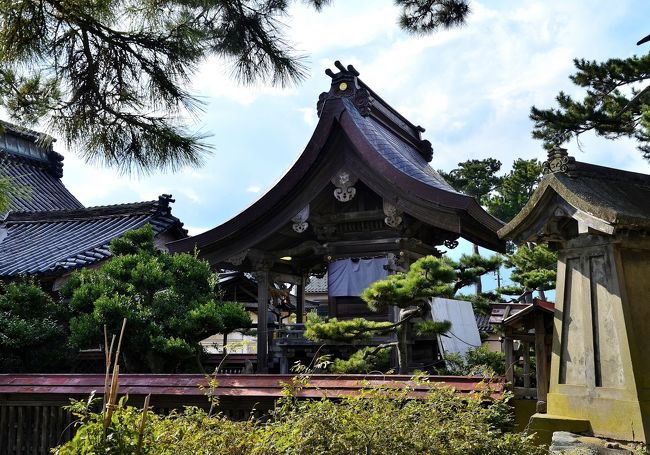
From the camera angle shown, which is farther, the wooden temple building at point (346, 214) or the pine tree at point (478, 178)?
the pine tree at point (478, 178)

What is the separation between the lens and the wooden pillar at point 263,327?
11850 millimetres

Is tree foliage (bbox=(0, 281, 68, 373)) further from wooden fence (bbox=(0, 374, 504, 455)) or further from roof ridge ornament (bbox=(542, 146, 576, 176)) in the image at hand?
roof ridge ornament (bbox=(542, 146, 576, 176))

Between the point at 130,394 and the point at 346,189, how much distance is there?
5.43 meters

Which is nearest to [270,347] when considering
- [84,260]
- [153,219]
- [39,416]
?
[84,260]

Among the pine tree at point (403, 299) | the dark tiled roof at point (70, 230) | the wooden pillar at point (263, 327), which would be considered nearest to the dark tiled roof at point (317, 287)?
the dark tiled roof at point (70, 230)

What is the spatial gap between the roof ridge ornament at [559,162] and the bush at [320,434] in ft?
10.1

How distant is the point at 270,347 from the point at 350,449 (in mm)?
8253

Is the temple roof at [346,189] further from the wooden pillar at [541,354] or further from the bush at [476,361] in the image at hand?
the wooden pillar at [541,354]

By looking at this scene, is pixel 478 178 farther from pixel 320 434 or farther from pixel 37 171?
pixel 320 434

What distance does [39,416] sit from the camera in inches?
281

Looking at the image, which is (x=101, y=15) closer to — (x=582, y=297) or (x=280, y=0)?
(x=280, y=0)

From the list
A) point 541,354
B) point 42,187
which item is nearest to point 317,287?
point 42,187

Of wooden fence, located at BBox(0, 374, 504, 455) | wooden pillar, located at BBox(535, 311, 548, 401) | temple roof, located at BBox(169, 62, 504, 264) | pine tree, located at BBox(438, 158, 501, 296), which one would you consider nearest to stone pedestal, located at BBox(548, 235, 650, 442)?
wooden pillar, located at BBox(535, 311, 548, 401)

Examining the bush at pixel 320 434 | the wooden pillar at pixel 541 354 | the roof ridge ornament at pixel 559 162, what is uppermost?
the roof ridge ornament at pixel 559 162
